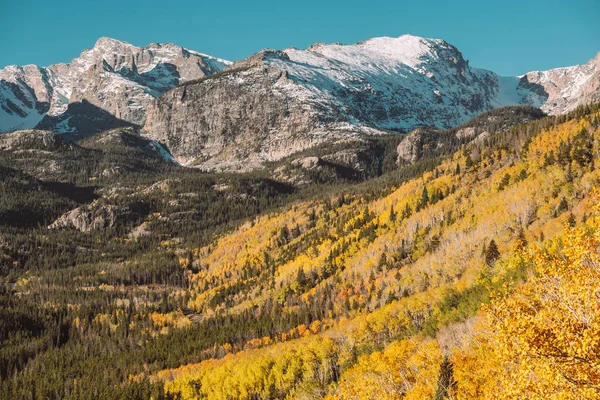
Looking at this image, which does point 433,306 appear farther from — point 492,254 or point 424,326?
point 492,254

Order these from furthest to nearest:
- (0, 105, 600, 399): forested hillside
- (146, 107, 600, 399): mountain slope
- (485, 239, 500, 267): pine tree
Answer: (485, 239, 500, 267): pine tree, (146, 107, 600, 399): mountain slope, (0, 105, 600, 399): forested hillside

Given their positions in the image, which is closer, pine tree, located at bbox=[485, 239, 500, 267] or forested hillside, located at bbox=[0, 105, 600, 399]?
forested hillside, located at bbox=[0, 105, 600, 399]

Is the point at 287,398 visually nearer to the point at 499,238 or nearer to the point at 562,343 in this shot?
the point at 499,238

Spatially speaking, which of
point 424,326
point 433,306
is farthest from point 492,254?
point 424,326

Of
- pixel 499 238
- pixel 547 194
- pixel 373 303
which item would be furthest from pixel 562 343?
pixel 373 303

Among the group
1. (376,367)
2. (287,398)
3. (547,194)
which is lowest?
(287,398)

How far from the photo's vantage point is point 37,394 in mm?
136625

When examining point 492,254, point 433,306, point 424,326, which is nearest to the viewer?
point 424,326

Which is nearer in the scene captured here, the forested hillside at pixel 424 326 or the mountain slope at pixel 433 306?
the forested hillside at pixel 424 326

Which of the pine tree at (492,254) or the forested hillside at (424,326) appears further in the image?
the pine tree at (492,254)

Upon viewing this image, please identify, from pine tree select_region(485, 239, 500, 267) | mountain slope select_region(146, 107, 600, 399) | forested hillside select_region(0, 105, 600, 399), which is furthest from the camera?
pine tree select_region(485, 239, 500, 267)

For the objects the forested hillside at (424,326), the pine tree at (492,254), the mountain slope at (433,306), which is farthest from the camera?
the pine tree at (492,254)

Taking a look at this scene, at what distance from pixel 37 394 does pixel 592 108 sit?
685 feet

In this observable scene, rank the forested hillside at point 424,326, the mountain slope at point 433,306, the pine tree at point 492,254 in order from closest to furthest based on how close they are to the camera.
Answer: the forested hillside at point 424,326
the mountain slope at point 433,306
the pine tree at point 492,254
